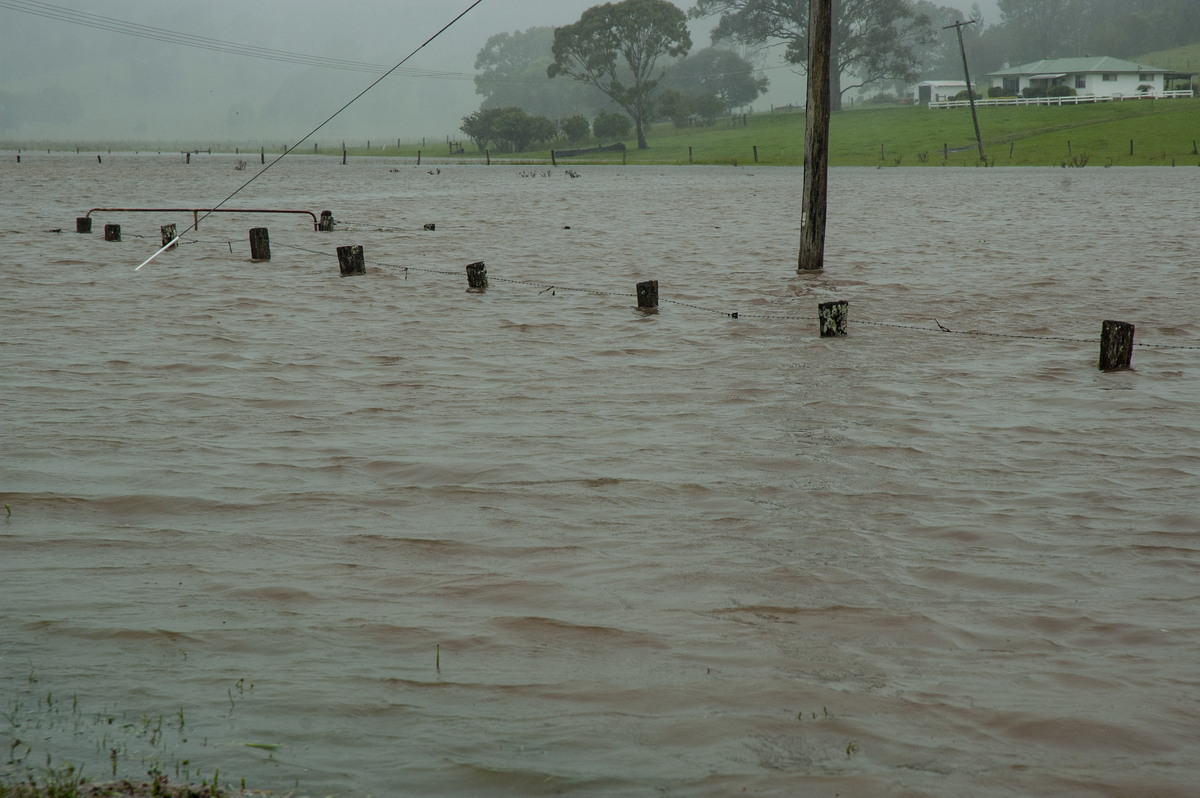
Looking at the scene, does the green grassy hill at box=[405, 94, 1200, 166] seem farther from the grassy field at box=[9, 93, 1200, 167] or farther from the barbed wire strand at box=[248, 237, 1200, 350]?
the barbed wire strand at box=[248, 237, 1200, 350]

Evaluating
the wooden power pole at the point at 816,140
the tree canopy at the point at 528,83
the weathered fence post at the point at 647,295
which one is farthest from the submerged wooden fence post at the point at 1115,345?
the tree canopy at the point at 528,83

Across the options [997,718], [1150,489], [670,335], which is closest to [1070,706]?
[997,718]

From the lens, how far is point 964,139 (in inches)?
2749

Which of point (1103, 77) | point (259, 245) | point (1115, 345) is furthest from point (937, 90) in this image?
point (1115, 345)

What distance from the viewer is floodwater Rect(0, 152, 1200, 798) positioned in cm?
369

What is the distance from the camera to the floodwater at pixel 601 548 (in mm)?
3688

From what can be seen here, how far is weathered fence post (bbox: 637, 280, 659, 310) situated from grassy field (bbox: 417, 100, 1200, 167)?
153 ft

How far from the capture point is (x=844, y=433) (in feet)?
25.4

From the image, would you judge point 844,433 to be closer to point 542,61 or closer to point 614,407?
point 614,407

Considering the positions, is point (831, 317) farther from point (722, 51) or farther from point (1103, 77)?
point (722, 51)

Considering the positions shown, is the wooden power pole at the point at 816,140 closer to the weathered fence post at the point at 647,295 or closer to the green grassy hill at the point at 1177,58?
the weathered fence post at the point at 647,295

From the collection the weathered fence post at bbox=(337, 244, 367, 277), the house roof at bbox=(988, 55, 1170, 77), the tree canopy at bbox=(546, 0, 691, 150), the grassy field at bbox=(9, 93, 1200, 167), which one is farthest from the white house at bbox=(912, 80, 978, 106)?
the weathered fence post at bbox=(337, 244, 367, 277)

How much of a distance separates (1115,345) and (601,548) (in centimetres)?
609

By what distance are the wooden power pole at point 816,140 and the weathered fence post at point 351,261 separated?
6398 millimetres
